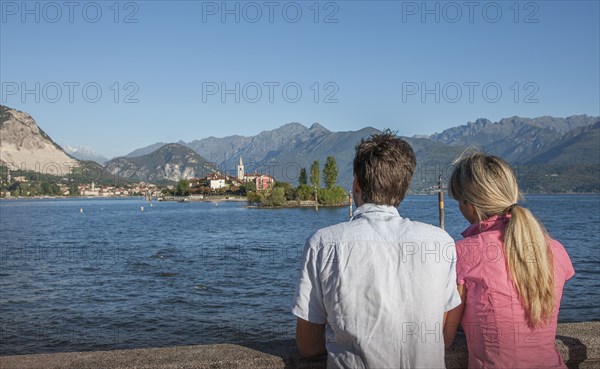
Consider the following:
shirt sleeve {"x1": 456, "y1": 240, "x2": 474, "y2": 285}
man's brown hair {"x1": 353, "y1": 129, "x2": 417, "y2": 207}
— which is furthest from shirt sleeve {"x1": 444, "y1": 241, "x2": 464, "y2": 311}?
man's brown hair {"x1": 353, "y1": 129, "x2": 417, "y2": 207}

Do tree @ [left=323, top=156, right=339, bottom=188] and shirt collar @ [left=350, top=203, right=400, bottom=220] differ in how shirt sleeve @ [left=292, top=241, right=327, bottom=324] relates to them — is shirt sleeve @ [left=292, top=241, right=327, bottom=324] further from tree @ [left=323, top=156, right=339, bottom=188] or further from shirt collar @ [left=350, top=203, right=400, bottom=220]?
tree @ [left=323, top=156, right=339, bottom=188]

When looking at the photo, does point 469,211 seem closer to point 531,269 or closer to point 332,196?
point 531,269

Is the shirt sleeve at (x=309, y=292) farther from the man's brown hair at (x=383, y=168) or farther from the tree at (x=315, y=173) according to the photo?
the tree at (x=315, y=173)

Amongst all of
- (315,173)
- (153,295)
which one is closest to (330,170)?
(315,173)

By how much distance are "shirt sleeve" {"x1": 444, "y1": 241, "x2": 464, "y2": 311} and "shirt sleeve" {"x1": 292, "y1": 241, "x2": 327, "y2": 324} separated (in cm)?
62

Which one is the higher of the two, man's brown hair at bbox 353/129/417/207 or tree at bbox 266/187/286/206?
man's brown hair at bbox 353/129/417/207

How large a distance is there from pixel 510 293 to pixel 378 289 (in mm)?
860

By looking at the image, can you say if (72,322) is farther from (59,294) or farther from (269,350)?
(269,350)

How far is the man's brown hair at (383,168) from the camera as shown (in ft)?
8.88

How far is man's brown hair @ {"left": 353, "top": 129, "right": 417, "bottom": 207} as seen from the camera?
271 cm

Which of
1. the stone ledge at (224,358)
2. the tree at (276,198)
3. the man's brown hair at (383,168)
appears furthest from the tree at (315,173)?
the man's brown hair at (383,168)

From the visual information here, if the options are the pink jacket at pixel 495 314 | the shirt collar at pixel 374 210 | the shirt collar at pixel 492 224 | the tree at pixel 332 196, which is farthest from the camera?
the tree at pixel 332 196

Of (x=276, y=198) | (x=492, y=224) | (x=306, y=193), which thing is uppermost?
(x=492, y=224)

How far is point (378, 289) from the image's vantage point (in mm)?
2488
